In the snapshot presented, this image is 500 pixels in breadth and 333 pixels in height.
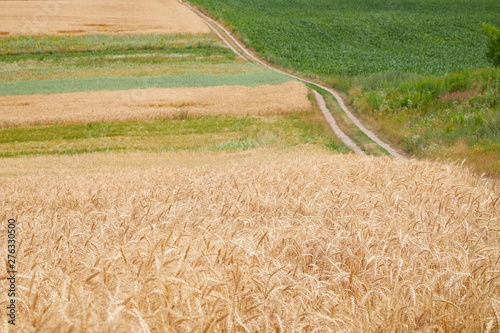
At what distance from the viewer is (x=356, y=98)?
94.0ft

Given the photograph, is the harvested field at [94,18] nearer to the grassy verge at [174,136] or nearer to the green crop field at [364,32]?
the green crop field at [364,32]

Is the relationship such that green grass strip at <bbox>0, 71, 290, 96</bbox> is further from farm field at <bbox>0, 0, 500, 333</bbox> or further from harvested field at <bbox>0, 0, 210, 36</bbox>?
harvested field at <bbox>0, 0, 210, 36</bbox>

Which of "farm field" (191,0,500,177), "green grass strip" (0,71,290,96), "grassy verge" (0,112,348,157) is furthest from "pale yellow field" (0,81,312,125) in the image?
"farm field" (191,0,500,177)

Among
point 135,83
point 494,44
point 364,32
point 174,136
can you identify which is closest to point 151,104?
point 135,83

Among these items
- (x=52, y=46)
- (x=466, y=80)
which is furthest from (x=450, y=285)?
(x=52, y=46)

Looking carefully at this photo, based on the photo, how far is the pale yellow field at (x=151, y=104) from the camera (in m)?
26.8

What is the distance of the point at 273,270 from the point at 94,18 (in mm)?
65864

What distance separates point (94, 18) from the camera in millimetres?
62312

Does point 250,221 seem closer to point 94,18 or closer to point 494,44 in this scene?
point 494,44

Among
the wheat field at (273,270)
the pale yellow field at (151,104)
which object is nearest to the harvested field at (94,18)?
the pale yellow field at (151,104)

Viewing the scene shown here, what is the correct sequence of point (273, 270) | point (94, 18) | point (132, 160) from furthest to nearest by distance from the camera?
1. point (94, 18)
2. point (132, 160)
3. point (273, 270)

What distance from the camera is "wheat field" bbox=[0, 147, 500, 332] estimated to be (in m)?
2.55

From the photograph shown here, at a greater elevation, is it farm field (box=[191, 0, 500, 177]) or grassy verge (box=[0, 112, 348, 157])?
farm field (box=[191, 0, 500, 177])

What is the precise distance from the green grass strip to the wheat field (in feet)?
101
